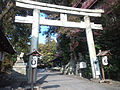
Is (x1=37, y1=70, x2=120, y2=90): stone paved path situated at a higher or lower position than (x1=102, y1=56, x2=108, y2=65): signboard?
lower

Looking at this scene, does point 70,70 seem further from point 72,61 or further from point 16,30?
point 16,30

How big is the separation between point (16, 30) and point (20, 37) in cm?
94

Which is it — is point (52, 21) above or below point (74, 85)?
above

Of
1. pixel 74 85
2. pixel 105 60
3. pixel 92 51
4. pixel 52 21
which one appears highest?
pixel 52 21

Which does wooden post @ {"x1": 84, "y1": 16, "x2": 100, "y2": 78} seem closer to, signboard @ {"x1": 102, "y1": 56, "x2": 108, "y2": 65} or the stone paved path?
the stone paved path

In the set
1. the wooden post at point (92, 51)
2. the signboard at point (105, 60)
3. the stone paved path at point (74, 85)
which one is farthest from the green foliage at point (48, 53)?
the signboard at point (105, 60)

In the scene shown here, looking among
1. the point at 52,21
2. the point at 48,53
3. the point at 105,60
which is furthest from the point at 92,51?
the point at 48,53

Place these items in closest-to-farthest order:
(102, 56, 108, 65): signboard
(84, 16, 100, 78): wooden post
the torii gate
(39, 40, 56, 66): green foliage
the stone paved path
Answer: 1. the stone paved path
2. (102, 56, 108, 65): signboard
3. the torii gate
4. (84, 16, 100, 78): wooden post
5. (39, 40, 56, 66): green foliage

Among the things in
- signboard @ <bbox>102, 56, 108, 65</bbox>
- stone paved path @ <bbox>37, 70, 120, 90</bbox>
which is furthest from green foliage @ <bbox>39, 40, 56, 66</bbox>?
signboard @ <bbox>102, 56, 108, 65</bbox>

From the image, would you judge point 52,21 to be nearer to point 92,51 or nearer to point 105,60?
point 92,51

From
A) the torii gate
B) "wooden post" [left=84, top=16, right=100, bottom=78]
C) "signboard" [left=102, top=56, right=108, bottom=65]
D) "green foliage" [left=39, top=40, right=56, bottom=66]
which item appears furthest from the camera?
"green foliage" [left=39, top=40, right=56, bottom=66]

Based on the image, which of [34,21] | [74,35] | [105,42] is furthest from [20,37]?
[105,42]

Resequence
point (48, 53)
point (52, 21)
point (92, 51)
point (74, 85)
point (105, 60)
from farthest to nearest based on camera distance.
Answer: point (48, 53), point (92, 51), point (52, 21), point (105, 60), point (74, 85)

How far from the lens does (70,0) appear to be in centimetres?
1443
